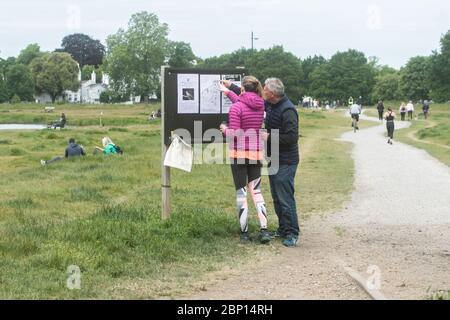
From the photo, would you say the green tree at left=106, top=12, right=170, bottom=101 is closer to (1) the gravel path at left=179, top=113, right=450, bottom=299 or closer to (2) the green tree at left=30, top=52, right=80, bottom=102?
(2) the green tree at left=30, top=52, right=80, bottom=102

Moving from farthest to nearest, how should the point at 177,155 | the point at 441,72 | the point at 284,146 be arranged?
the point at 441,72 → the point at 177,155 → the point at 284,146

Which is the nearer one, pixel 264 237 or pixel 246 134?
pixel 246 134

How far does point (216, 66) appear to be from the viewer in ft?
363

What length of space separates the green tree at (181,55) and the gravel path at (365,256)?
102849mm

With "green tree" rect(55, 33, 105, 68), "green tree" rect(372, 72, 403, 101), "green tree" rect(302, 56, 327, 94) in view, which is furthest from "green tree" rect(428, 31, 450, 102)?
"green tree" rect(55, 33, 105, 68)

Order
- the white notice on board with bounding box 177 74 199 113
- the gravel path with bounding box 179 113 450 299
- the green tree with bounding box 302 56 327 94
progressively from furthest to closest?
the green tree with bounding box 302 56 327 94 → the white notice on board with bounding box 177 74 199 113 → the gravel path with bounding box 179 113 450 299

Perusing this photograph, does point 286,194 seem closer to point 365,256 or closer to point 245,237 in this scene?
point 245,237

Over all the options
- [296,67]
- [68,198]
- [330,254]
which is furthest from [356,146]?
[296,67]

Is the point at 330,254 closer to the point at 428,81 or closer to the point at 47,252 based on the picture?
the point at 47,252

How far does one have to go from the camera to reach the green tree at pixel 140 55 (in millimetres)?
109938

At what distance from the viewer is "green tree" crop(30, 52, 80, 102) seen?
451 ft

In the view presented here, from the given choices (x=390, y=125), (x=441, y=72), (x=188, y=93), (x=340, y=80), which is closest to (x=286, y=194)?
(x=188, y=93)

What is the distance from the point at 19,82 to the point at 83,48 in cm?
4040

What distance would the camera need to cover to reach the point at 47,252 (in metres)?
7.64
